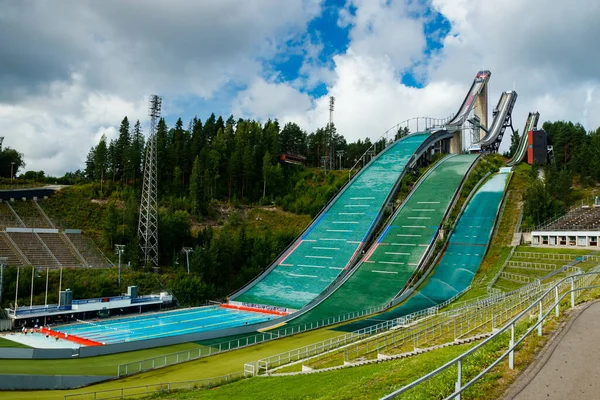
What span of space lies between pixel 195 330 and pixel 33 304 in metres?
12.6

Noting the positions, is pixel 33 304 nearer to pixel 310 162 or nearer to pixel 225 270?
pixel 225 270

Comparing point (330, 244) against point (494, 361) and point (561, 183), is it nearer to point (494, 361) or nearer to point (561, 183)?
point (561, 183)

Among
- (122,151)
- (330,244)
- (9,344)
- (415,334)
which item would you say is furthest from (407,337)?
(122,151)

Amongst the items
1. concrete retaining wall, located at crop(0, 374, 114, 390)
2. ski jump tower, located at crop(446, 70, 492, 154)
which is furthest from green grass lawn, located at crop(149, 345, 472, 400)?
ski jump tower, located at crop(446, 70, 492, 154)

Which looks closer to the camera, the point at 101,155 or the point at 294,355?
the point at 294,355

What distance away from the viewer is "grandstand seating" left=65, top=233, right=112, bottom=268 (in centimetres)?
4109

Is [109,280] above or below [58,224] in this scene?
below

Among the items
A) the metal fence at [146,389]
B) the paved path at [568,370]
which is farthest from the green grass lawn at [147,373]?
the paved path at [568,370]

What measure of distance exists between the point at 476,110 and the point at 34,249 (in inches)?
2723

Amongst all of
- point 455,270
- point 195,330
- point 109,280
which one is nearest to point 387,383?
point 195,330

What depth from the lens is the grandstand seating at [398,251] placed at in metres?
33.6

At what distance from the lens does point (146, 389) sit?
695 inches

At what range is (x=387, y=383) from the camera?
9.74 meters

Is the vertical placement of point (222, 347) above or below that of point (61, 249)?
below
